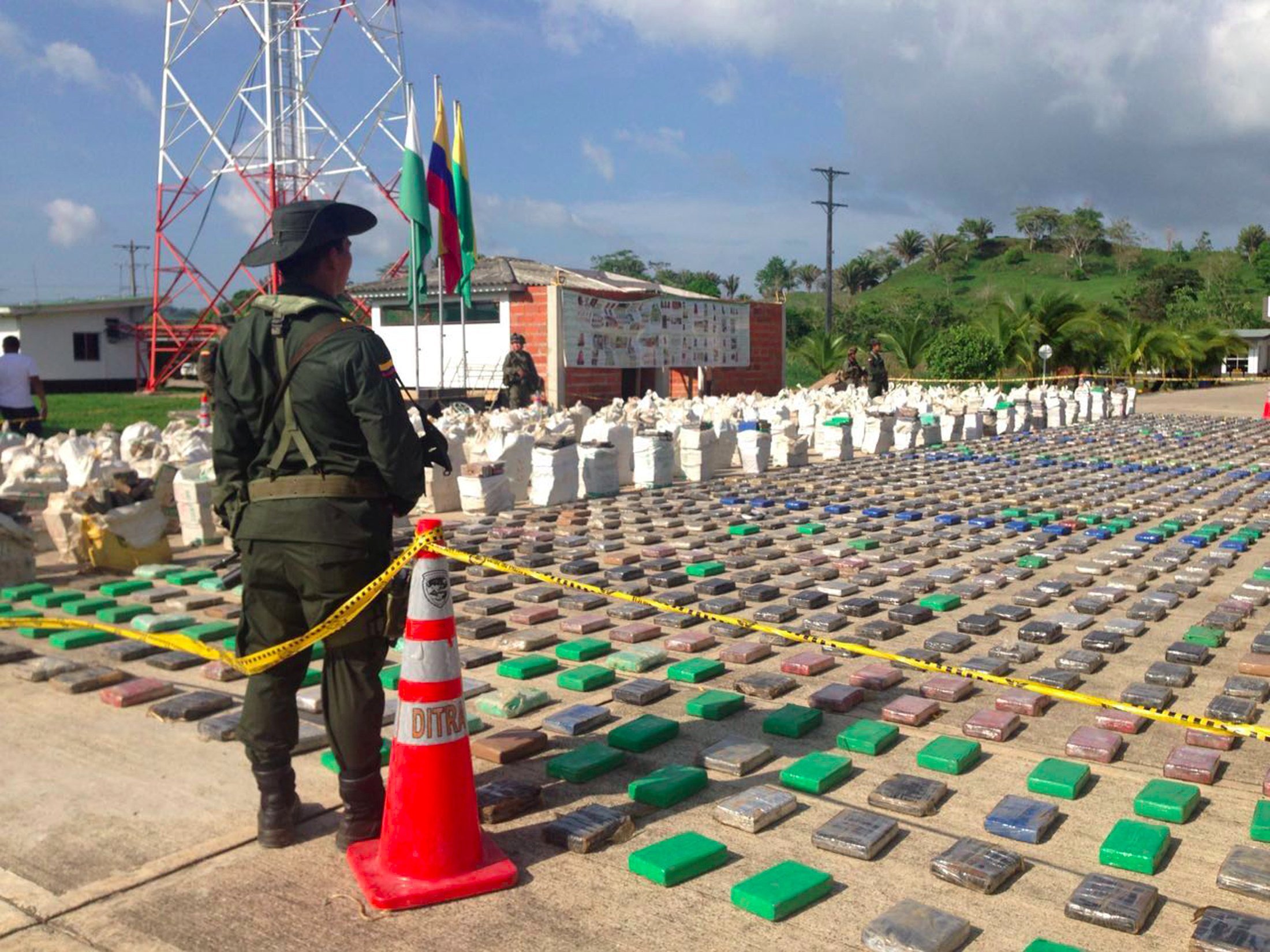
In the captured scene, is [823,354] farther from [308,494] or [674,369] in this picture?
[308,494]

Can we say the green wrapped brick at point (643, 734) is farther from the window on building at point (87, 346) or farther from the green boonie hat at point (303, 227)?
the window on building at point (87, 346)

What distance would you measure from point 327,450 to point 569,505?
274 inches

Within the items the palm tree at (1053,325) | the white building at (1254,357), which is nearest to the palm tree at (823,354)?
the palm tree at (1053,325)

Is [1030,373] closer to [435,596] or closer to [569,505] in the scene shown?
[569,505]

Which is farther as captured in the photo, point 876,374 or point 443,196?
point 876,374

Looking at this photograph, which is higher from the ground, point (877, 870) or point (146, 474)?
point (146, 474)

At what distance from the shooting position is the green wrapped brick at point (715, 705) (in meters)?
4.36

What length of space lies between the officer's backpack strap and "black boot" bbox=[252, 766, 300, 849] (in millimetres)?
920

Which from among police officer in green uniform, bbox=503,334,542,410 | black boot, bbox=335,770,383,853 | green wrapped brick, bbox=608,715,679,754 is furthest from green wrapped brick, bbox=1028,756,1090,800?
police officer in green uniform, bbox=503,334,542,410

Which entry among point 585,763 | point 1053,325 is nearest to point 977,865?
point 585,763

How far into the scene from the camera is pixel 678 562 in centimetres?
761

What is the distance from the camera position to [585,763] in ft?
12.2

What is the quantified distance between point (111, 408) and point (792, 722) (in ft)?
74.4

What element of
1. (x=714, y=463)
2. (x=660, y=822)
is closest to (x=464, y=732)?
(x=660, y=822)
